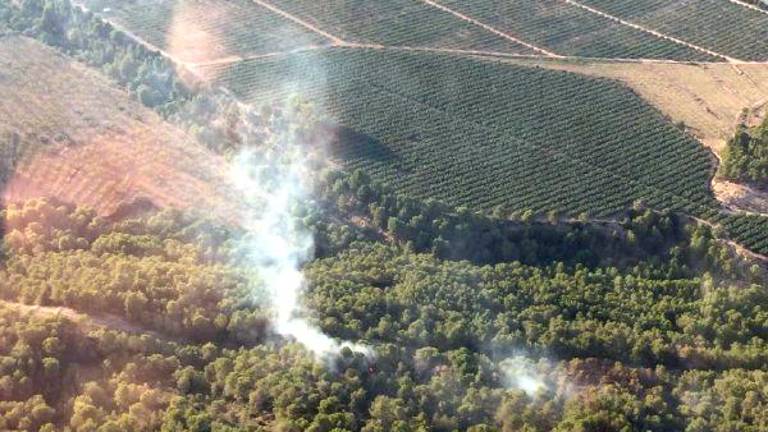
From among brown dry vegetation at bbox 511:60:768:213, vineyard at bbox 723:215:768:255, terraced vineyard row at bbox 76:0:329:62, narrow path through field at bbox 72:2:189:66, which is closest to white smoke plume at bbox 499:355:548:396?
vineyard at bbox 723:215:768:255

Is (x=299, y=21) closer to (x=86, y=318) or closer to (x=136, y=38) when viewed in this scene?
(x=136, y=38)

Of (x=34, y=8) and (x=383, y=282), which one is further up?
(x=34, y=8)

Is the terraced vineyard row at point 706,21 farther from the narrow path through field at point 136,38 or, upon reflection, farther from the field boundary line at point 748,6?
the narrow path through field at point 136,38

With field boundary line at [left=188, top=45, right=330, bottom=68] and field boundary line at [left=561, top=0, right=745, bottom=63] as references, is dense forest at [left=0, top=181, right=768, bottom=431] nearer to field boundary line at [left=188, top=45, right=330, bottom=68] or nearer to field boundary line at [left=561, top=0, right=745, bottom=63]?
field boundary line at [left=188, top=45, right=330, bottom=68]

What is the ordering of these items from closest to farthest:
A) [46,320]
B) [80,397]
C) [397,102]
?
[80,397], [46,320], [397,102]

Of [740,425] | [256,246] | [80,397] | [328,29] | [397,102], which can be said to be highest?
[328,29]

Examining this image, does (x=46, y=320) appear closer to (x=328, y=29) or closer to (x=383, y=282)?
(x=383, y=282)

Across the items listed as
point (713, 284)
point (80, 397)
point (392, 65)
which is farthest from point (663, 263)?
point (80, 397)

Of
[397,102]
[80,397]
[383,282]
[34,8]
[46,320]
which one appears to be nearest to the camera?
[80,397]
